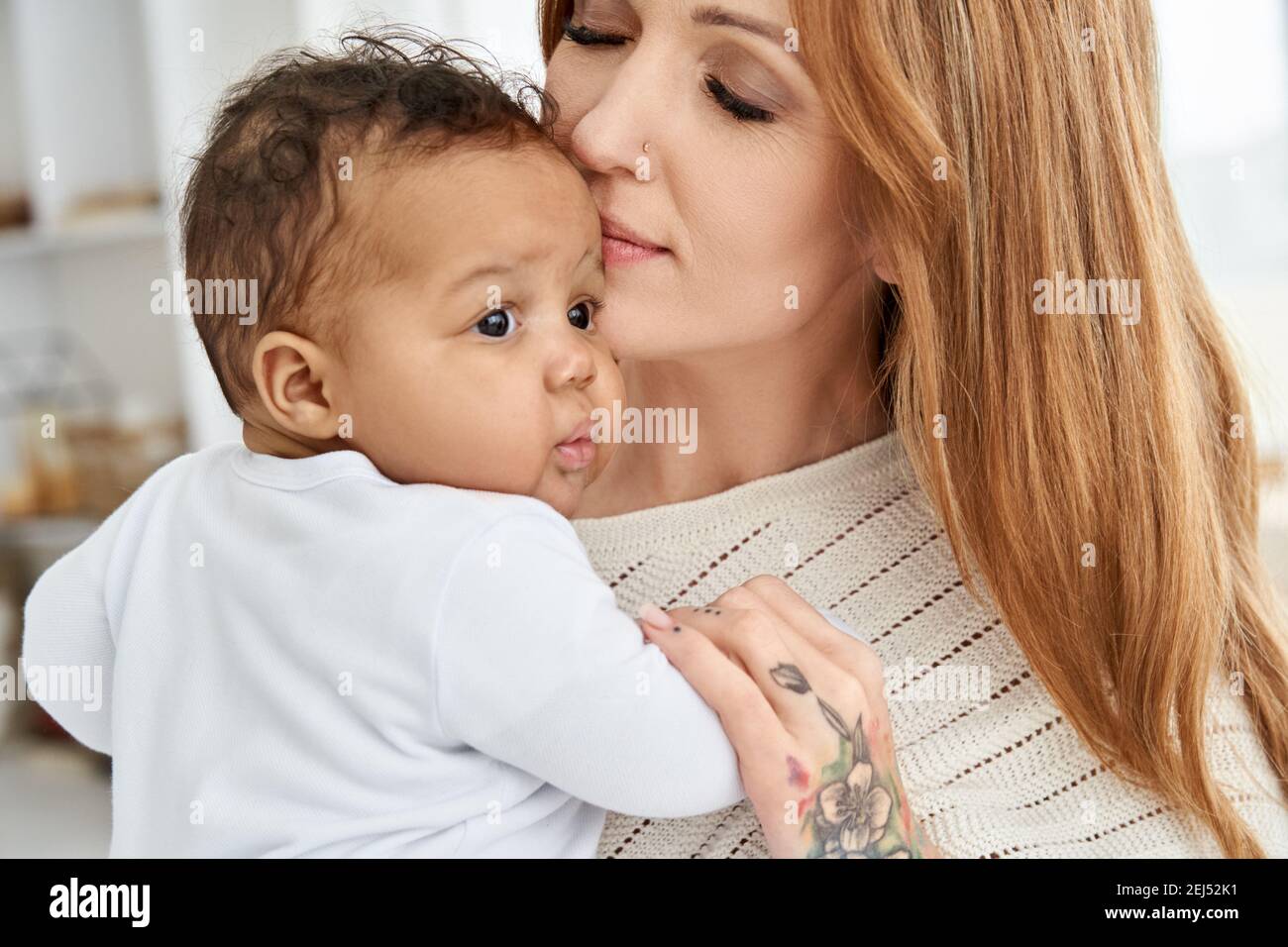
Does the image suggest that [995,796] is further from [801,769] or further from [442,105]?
[442,105]

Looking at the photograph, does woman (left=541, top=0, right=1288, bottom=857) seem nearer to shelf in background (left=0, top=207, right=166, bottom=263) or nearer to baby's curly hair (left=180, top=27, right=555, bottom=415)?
baby's curly hair (left=180, top=27, right=555, bottom=415)

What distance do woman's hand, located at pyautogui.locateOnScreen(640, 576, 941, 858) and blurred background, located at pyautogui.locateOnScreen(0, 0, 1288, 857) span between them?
5.93ft

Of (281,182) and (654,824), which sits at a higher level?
(281,182)

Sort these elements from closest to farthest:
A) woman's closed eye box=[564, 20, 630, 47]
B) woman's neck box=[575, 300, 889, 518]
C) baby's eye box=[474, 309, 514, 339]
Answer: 1. baby's eye box=[474, 309, 514, 339]
2. woman's closed eye box=[564, 20, 630, 47]
3. woman's neck box=[575, 300, 889, 518]

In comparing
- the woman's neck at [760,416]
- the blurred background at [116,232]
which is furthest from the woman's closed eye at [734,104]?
the blurred background at [116,232]

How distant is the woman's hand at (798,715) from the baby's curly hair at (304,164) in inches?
13.2

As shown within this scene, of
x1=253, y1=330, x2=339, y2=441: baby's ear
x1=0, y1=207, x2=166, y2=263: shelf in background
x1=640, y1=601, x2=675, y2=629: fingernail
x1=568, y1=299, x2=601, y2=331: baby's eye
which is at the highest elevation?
x1=0, y1=207, x2=166, y2=263: shelf in background

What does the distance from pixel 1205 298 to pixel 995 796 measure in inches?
21.7

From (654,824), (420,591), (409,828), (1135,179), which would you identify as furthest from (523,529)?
(1135,179)

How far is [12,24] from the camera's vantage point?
8.68 feet

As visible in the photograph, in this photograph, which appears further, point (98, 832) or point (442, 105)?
point (98, 832)

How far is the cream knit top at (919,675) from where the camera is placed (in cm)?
104

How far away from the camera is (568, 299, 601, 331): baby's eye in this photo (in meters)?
0.96

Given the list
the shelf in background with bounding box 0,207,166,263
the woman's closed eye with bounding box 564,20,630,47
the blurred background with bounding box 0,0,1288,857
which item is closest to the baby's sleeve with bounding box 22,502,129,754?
the woman's closed eye with bounding box 564,20,630,47
